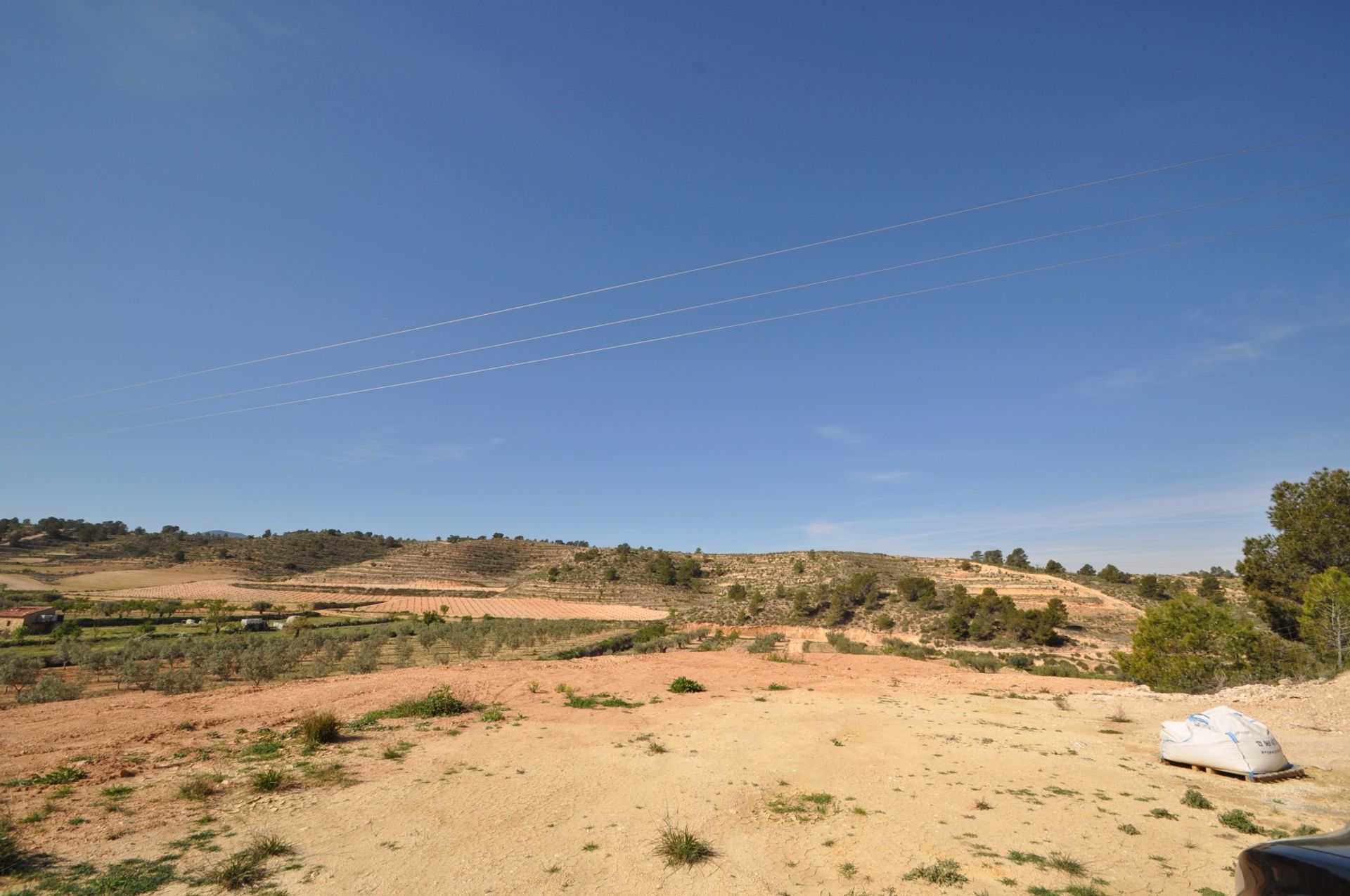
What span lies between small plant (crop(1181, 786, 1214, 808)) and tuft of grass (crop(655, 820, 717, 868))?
808 centimetres

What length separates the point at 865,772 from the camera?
1151cm

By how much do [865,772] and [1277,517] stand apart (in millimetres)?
29595

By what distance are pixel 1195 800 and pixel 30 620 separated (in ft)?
188

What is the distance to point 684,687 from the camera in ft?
68.3

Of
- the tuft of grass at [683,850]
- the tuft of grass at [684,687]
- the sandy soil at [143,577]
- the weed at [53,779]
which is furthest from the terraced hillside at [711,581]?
the weed at [53,779]

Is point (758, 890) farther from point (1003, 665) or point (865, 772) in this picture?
point (1003, 665)

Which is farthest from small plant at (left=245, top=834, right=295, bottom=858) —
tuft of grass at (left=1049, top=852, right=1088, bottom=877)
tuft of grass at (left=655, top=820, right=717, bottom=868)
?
tuft of grass at (left=1049, top=852, right=1088, bottom=877)

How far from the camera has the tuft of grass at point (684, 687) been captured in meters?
20.6

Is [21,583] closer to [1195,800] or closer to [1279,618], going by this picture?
[1195,800]

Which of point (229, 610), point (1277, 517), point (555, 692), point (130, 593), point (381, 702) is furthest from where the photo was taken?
point (130, 593)

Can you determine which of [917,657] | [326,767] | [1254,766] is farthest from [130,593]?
[1254,766]

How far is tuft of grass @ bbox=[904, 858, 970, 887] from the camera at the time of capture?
682cm

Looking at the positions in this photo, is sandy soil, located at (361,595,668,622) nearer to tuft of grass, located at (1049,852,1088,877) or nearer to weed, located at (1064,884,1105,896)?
tuft of grass, located at (1049,852,1088,877)

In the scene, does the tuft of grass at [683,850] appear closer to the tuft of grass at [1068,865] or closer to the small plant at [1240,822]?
the tuft of grass at [1068,865]
